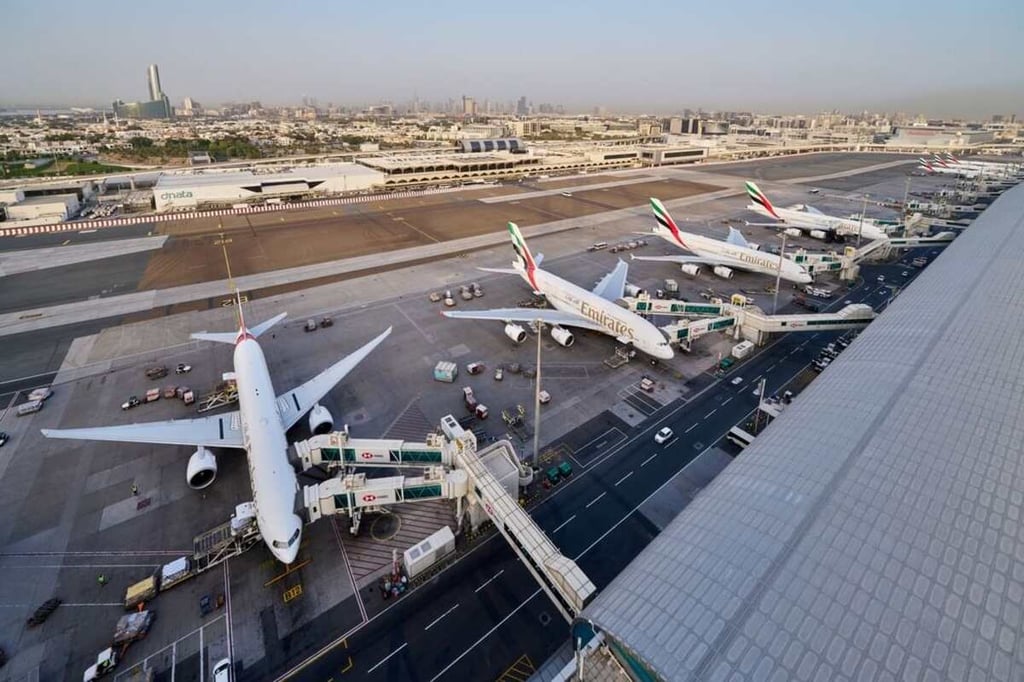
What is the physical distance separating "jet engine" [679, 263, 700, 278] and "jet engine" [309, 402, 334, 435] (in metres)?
62.5

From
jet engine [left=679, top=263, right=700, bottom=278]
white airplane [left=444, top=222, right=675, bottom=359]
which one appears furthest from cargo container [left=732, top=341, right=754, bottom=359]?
jet engine [left=679, top=263, right=700, bottom=278]

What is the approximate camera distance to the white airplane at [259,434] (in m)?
27.9

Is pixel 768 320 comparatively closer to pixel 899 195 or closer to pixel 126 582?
pixel 126 582

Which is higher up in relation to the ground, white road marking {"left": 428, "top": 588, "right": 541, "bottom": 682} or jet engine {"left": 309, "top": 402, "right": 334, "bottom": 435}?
jet engine {"left": 309, "top": 402, "right": 334, "bottom": 435}

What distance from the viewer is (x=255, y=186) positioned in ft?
458

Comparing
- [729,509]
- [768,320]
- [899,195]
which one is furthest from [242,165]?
[899,195]

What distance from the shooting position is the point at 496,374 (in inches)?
1961

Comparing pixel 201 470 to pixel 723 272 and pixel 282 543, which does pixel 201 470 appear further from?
pixel 723 272

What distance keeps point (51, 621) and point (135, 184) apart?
587 feet

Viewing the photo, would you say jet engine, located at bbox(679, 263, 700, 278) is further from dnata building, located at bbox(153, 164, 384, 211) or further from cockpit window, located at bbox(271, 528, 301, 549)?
dnata building, located at bbox(153, 164, 384, 211)

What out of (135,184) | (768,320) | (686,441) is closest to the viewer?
(686,441)

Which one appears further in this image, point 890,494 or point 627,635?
point 890,494

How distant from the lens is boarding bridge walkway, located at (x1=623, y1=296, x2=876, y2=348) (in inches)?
2131

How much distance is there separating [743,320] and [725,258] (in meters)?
25.8
